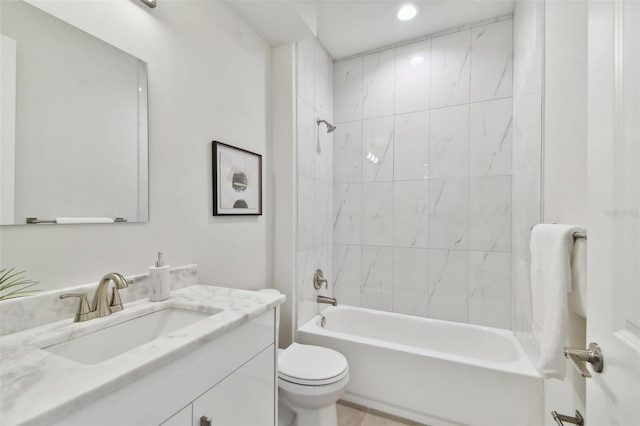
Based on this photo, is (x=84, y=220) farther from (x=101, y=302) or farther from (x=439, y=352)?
(x=439, y=352)

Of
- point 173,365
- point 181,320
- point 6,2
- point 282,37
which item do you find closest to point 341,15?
point 282,37

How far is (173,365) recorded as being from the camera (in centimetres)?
72

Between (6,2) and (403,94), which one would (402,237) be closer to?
(403,94)

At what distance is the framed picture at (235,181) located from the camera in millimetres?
1585

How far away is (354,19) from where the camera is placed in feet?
7.23

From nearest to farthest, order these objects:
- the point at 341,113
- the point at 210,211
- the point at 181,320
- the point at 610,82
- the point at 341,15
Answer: the point at 610,82
the point at 181,320
the point at 210,211
the point at 341,15
the point at 341,113

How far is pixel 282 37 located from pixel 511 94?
1795 millimetres

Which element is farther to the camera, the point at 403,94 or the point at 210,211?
the point at 403,94

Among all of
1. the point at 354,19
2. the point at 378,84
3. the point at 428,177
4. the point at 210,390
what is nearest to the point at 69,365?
the point at 210,390

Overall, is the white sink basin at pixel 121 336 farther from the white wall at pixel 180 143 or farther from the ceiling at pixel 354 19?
the ceiling at pixel 354 19

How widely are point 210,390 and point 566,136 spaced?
1676 millimetres

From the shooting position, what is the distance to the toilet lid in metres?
1.50

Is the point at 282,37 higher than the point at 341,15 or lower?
lower

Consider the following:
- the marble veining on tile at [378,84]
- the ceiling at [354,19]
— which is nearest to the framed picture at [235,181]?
the ceiling at [354,19]
